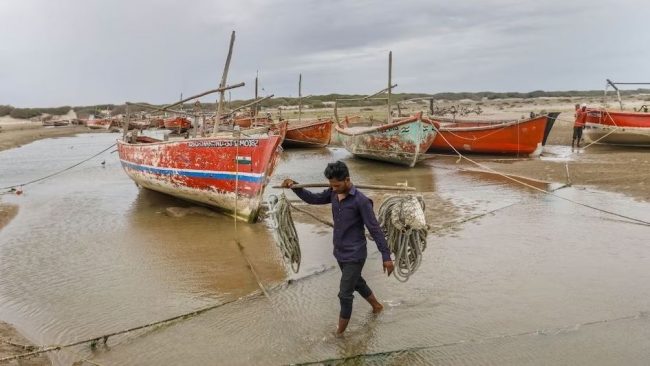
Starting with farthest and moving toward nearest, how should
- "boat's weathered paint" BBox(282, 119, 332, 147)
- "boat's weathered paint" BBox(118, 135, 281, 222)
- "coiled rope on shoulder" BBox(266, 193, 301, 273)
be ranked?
"boat's weathered paint" BBox(282, 119, 332, 147) → "boat's weathered paint" BBox(118, 135, 281, 222) → "coiled rope on shoulder" BBox(266, 193, 301, 273)

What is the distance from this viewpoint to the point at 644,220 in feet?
26.9

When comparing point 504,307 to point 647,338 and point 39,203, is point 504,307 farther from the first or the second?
point 39,203

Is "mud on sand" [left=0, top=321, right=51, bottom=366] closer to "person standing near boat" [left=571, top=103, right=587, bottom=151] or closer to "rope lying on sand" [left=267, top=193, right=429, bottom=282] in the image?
"rope lying on sand" [left=267, top=193, right=429, bottom=282]

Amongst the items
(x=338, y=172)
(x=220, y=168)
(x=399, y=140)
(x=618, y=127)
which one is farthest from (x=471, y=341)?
(x=618, y=127)

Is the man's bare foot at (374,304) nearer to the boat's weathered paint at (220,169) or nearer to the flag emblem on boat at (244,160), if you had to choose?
the boat's weathered paint at (220,169)

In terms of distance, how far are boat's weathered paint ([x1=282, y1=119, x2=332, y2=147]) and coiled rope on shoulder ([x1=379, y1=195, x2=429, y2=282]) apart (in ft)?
64.6

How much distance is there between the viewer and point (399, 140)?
16.1 meters

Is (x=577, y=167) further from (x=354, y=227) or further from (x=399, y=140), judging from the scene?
(x=354, y=227)

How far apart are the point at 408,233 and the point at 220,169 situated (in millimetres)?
5410

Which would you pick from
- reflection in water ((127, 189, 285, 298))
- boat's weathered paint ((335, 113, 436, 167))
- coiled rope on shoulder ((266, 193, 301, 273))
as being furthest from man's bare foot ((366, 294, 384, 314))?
boat's weathered paint ((335, 113, 436, 167))

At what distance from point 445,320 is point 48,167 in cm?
1904

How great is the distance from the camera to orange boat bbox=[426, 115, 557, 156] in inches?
668

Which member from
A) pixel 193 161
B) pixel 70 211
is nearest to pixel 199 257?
pixel 193 161

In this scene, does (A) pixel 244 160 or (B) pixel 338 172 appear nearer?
(B) pixel 338 172
